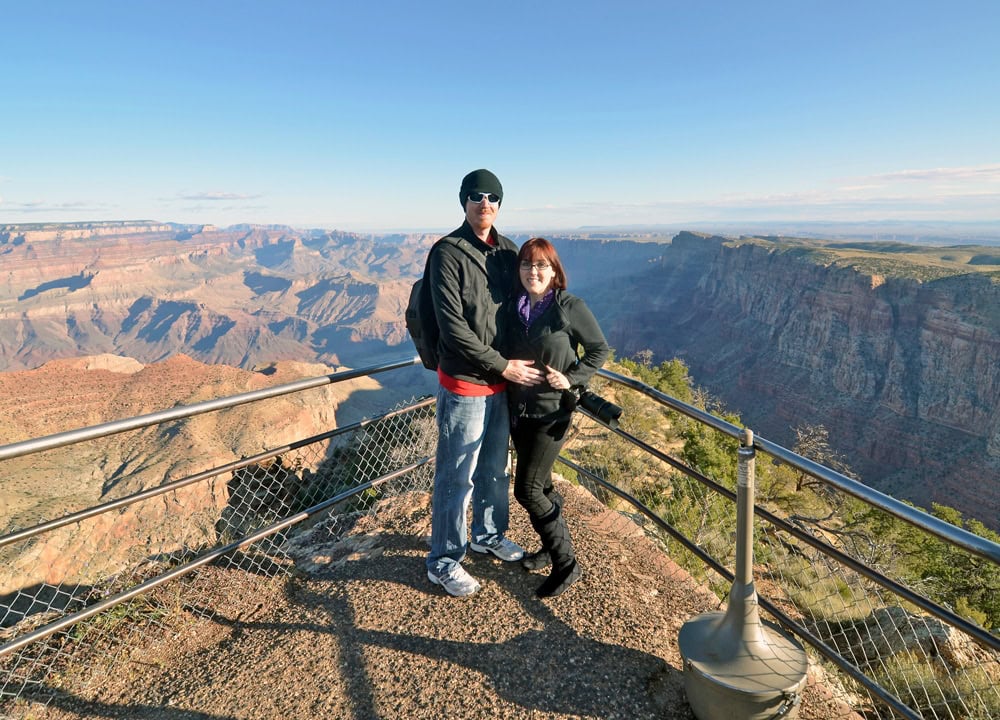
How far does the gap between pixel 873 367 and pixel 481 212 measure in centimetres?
6390

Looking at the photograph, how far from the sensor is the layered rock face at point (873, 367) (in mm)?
41125

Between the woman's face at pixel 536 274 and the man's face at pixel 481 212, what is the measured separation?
13.2 inches

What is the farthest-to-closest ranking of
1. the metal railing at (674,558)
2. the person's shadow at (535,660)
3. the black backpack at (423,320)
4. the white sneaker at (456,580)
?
1. the white sneaker at (456,580)
2. the black backpack at (423,320)
3. the person's shadow at (535,660)
4. the metal railing at (674,558)

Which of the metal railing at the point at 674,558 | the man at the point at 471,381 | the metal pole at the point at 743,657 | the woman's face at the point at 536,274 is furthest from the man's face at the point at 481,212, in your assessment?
the metal pole at the point at 743,657

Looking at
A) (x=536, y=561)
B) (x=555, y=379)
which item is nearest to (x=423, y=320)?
(x=555, y=379)

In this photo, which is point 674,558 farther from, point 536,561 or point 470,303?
point 470,303

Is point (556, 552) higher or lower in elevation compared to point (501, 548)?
higher

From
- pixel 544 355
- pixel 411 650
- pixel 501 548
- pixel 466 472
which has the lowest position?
pixel 411 650

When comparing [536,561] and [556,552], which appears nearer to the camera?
[556,552]

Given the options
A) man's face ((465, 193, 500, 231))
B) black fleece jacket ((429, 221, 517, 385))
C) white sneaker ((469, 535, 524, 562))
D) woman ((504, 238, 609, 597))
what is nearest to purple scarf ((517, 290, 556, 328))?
woman ((504, 238, 609, 597))

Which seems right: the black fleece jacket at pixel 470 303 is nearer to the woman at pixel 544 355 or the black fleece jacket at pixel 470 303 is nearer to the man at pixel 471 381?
the man at pixel 471 381

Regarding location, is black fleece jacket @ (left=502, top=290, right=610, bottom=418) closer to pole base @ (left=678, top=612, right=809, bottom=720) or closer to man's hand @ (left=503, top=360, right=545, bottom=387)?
man's hand @ (left=503, top=360, right=545, bottom=387)

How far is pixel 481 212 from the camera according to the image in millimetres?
2943

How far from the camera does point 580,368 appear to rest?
2.98 m
